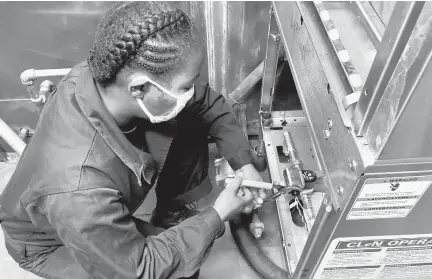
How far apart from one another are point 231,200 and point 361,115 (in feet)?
1.73

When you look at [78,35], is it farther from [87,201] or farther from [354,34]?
[354,34]

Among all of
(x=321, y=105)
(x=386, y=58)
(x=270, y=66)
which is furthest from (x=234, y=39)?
(x=386, y=58)

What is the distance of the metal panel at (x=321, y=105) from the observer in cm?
59

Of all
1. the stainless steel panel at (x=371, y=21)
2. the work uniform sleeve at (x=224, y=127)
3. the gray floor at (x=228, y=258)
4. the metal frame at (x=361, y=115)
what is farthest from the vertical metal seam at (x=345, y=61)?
the gray floor at (x=228, y=258)

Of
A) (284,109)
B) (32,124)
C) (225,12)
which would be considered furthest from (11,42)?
(284,109)

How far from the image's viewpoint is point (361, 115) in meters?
0.54

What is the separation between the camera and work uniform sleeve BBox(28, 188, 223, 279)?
0.72m

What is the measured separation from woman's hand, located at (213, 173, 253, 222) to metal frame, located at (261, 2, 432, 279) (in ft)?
0.74

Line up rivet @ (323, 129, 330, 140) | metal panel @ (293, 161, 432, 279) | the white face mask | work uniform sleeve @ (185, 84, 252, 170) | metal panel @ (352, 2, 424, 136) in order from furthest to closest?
work uniform sleeve @ (185, 84, 252, 170) < the white face mask < rivet @ (323, 129, 330, 140) < metal panel @ (293, 161, 432, 279) < metal panel @ (352, 2, 424, 136)

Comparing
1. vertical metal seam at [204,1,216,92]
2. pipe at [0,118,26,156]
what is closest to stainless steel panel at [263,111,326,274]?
vertical metal seam at [204,1,216,92]

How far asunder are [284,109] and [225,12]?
1.89 ft

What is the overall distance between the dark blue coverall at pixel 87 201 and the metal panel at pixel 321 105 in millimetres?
373

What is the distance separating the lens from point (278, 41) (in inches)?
45.9

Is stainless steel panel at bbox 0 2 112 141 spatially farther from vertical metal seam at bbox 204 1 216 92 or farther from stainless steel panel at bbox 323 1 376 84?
stainless steel panel at bbox 323 1 376 84
